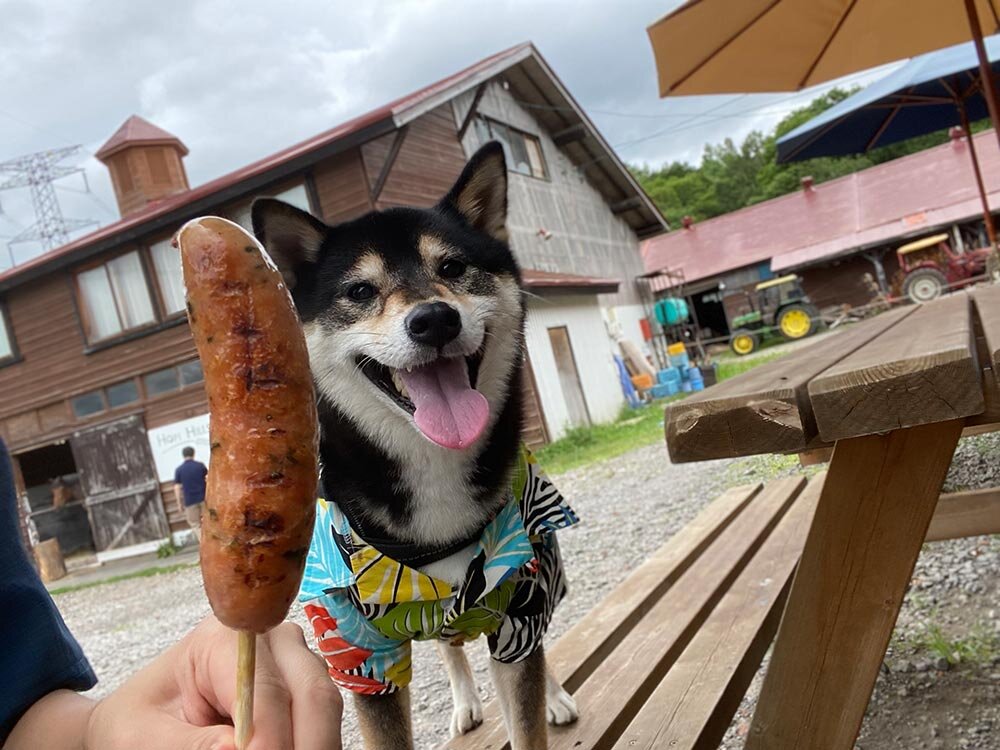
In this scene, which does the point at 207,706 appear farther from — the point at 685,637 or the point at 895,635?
the point at 895,635

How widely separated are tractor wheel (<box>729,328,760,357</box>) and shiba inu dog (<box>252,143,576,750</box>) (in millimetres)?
18300

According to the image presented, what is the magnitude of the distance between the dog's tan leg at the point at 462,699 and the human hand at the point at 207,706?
3.51 feet

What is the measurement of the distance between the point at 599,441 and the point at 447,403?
8938 mm

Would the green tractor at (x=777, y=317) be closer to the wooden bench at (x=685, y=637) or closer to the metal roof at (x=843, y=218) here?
the metal roof at (x=843, y=218)

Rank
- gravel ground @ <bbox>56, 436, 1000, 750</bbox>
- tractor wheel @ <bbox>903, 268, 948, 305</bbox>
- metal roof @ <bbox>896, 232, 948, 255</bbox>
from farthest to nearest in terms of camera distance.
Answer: metal roof @ <bbox>896, 232, 948, 255</bbox>
tractor wheel @ <bbox>903, 268, 948, 305</bbox>
gravel ground @ <bbox>56, 436, 1000, 750</bbox>

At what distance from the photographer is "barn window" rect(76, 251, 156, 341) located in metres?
4.11

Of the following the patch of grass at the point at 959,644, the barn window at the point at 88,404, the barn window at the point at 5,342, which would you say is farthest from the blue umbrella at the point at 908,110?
the barn window at the point at 5,342

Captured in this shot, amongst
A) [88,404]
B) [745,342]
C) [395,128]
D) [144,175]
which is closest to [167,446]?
[88,404]

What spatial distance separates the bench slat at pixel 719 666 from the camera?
60.1 inches

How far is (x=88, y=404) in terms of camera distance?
10.9 meters

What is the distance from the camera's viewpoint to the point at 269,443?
1.89 feet

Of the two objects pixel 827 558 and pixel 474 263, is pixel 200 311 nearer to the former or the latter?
pixel 474 263

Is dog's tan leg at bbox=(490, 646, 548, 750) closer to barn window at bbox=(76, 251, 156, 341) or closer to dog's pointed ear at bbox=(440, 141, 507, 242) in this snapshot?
dog's pointed ear at bbox=(440, 141, 507, 242)

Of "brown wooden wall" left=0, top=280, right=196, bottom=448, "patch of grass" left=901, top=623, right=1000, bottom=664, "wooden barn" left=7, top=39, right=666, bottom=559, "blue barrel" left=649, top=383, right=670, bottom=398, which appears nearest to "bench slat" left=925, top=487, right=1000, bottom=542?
"patch of grass" left=901, top=623, right=1000, bottom=664
